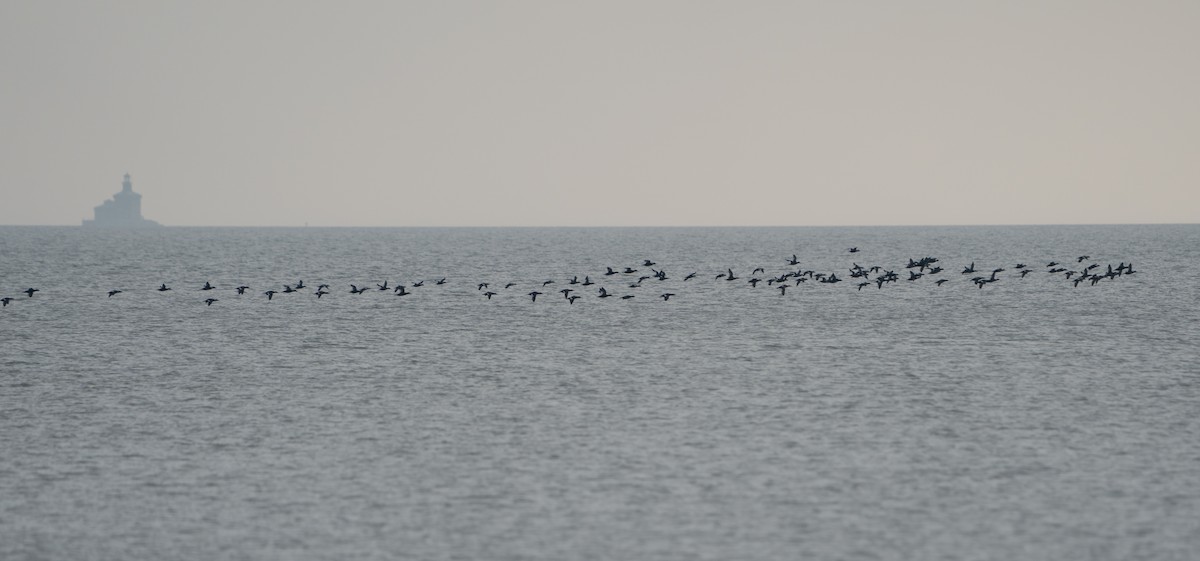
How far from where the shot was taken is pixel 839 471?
96.1 ft

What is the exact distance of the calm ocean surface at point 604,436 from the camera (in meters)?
24.4

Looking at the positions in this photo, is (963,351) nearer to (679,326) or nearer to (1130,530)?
(679,326)

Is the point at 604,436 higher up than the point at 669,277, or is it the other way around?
the point at 604,436

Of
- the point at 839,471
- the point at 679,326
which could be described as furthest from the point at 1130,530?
the point at 679,326

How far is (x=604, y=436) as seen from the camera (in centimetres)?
3356

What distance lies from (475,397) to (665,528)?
52.7 ft

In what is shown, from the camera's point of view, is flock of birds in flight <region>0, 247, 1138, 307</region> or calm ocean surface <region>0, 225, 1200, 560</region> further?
flock of birds in flight <region>0, 247, 1138, 307</region>

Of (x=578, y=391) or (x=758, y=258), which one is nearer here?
(x=578, y=391)

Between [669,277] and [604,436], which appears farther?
[669,277]

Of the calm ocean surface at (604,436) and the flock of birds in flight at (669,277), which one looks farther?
the flock of birds in flight at (669,277)

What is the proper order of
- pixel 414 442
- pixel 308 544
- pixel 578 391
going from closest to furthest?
pixel 308 544, pixel 414 442, pixel 578 391

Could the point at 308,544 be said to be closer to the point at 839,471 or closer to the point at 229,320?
the point at 839,471

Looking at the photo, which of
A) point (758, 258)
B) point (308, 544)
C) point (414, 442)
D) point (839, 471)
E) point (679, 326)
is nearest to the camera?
point (308, 544)

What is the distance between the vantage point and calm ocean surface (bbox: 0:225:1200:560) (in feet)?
80.2
